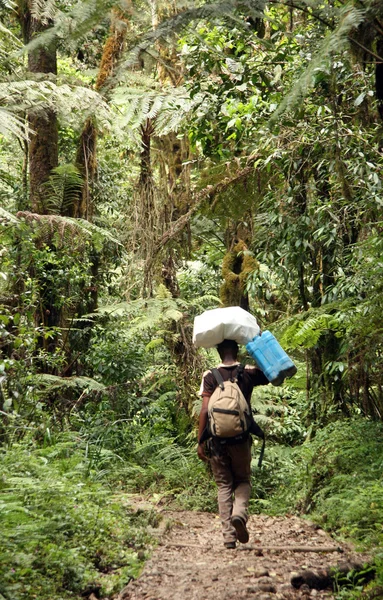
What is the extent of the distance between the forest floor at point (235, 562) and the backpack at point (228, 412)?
918 millimetres

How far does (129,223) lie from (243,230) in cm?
199

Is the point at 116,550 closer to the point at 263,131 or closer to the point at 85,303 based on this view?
the point at 263,131

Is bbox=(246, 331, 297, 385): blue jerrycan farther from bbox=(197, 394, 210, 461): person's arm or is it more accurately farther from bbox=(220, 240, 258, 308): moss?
bbox=(220, 240, 258, 308): moss

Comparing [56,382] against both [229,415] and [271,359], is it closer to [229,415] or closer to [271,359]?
[229,415]

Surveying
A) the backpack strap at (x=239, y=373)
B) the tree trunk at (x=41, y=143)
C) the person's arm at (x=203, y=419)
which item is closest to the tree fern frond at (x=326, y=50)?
the backpack strap at (x=239, y=373)

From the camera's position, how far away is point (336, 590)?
13.7 ft

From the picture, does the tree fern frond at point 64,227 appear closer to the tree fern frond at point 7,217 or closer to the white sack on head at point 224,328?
the tree fern frond at point 7,217

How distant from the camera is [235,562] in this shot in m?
4.99

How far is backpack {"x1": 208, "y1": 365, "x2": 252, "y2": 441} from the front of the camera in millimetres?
5039

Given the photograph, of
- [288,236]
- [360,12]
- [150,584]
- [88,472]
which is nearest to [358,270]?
[288,236]

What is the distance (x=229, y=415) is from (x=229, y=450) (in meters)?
0.41

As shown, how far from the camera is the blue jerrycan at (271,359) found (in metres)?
4.97

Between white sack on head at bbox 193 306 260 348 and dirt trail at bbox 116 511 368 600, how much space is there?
161 centimetres

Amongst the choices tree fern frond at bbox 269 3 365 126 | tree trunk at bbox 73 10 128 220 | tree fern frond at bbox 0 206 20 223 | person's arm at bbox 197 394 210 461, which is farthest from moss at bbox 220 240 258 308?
tree fern frond at bbox 269 3 365 126
